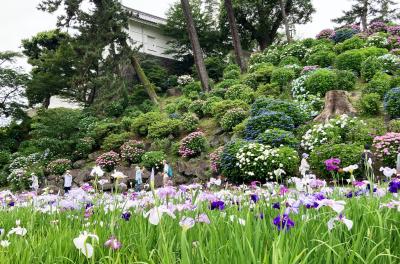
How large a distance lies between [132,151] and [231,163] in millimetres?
6037

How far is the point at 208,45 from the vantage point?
96.8 feet

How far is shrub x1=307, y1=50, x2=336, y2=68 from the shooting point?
18.1 meters

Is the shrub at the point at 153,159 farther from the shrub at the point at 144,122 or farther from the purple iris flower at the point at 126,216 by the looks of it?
the purple iris flower at the point at 126,216

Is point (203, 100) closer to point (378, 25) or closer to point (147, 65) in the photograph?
point (147, 65)

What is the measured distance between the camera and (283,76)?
695 inches

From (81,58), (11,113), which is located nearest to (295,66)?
(81,58)

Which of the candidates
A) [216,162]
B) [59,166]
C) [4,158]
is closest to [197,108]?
[216,162]

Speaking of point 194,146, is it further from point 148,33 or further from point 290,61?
point 148,33

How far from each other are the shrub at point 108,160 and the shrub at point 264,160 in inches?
276

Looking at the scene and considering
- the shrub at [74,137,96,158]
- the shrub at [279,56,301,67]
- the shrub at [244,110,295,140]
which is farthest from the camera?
the shrub at [279,56,301,67]

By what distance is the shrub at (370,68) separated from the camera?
15.2m

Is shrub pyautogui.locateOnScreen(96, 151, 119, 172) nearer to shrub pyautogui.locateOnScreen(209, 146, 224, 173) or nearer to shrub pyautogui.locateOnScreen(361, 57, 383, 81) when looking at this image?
shrub pyautogui.locateOnScreen(209, 146, 224, 173)

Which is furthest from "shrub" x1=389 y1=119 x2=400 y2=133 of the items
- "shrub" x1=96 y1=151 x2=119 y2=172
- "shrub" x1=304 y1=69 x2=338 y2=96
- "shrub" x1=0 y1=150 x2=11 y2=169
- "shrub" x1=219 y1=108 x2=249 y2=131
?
"shrub" x1=0 y1=150 x2=11 y2=169

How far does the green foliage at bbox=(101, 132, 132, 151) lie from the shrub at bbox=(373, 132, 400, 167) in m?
11.2
